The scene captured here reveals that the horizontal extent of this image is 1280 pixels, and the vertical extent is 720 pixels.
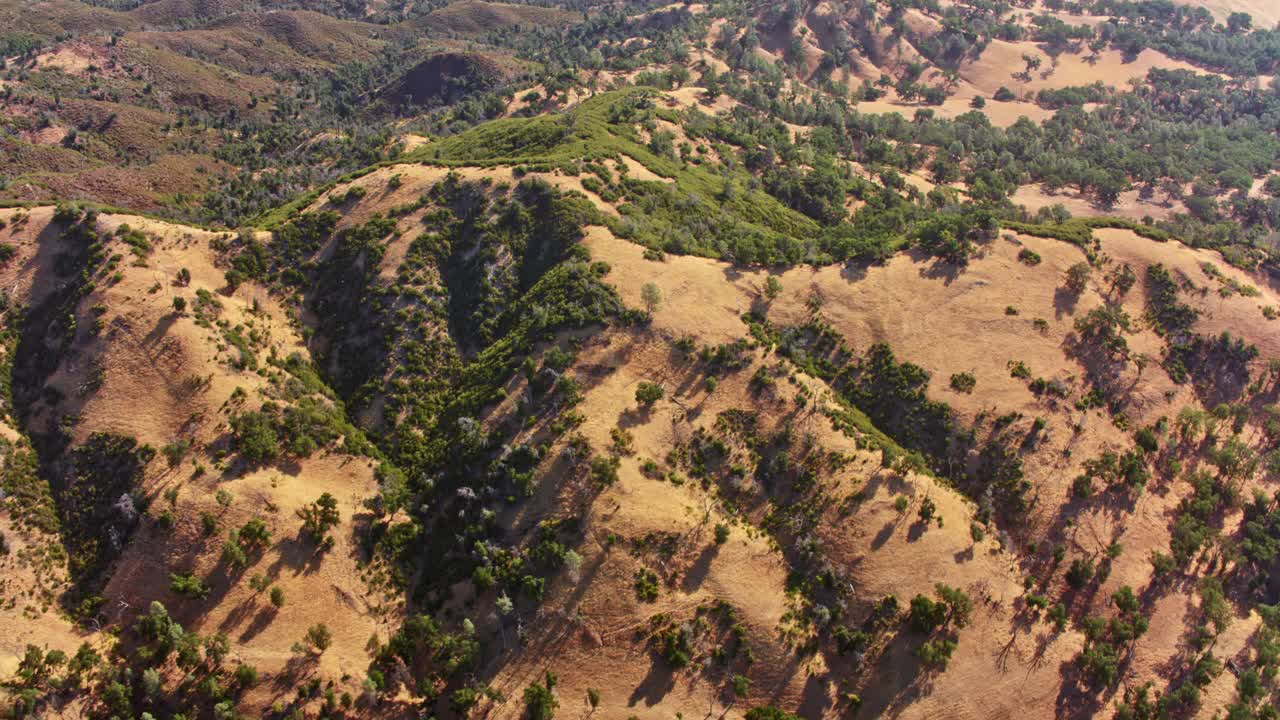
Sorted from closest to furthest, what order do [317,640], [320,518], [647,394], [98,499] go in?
[317,640] → [98,499] → [320,518] → [647,394]

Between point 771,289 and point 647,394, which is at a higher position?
point 771,289

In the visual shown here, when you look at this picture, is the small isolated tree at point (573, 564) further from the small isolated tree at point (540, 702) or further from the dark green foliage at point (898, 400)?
the dark green foliage at point (898, 400)

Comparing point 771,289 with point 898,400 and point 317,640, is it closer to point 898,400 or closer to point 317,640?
point 898,400

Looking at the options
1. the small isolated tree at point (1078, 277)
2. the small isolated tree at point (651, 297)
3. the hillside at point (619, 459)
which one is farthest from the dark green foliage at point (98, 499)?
the small isolated tree at point (1078, 277)

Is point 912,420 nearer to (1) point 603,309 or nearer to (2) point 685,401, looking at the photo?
(2) point 685,401

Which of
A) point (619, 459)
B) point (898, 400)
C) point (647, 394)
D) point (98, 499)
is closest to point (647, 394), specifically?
point (647, 394)
